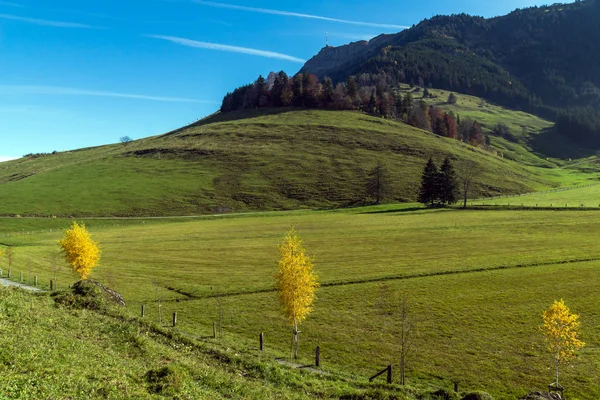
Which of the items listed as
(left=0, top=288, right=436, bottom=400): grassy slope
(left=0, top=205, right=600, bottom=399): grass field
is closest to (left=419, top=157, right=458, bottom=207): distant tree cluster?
(left=0, top=205, right=600, bottom=399): grass field

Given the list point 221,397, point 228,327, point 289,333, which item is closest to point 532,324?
point 289,333

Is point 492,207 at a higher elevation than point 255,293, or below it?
higher

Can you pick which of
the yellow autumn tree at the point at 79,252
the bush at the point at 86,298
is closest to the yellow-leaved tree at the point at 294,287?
the bush at the point at 86,298

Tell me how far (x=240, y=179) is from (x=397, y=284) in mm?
122462

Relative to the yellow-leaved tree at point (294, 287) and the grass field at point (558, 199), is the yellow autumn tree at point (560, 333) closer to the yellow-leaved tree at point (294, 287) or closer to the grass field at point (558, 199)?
the yellow-leaved tree at point (294, 287)

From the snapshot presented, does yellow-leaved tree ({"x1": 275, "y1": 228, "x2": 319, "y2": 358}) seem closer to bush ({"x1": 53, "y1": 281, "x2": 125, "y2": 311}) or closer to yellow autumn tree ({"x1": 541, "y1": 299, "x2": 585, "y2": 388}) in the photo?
bush ({"x1": 53, "y1": 281, "x2": 125, "y2": 311})

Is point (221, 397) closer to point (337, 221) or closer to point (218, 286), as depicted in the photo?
point (218, 286)

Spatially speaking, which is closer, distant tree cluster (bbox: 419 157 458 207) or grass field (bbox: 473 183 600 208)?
grass field (bbox: 473 183 600 208)

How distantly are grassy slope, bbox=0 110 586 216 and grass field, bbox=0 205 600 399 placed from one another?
41.4 metres

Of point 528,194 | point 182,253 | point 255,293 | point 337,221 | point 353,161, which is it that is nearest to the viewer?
point 255,293

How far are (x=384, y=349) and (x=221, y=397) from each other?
20.5 m

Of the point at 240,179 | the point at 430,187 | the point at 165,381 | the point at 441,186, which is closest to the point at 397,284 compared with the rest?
the point at 165,381

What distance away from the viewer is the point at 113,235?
333ft

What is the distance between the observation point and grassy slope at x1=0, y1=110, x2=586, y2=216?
14525 centimetres
